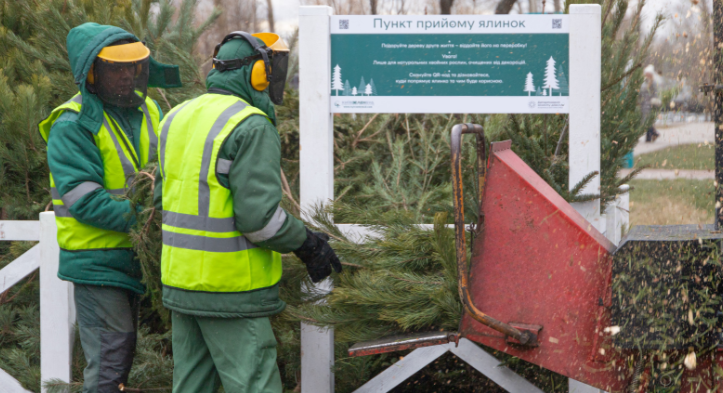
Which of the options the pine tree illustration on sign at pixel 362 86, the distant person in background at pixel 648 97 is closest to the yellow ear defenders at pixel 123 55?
the pine tree illustration on sign at pixel 362 86

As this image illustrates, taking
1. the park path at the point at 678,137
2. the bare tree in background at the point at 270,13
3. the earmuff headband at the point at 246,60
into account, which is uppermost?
the bare tree in background at the point at 270,13

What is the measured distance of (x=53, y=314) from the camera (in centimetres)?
331

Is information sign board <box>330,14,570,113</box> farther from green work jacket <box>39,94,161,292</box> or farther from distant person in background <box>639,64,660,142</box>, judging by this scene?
distant person in background <box>639,64,660,142</box>

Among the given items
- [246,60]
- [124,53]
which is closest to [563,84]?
Answer: [246,60]

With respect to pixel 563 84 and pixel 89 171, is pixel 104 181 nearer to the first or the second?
pixel 89 171

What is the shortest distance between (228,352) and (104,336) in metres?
0.78

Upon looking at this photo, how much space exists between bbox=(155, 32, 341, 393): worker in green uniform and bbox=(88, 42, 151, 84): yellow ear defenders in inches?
23.8

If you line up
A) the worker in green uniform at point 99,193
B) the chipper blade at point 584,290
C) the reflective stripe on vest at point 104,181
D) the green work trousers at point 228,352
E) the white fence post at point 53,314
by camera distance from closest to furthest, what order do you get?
the chipper blade at point 584,290
the green work trousers at point 228,352
the worker in green uniform at point 99,193
the reflective stripe on vest at point 104,181
the white fence post at point 53,314

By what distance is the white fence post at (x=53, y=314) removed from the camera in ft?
10.8

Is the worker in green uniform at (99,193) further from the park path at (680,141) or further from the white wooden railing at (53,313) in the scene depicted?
the park path at (680,141)

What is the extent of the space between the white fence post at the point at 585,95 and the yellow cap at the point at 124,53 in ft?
6.87

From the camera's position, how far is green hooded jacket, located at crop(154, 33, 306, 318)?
2.30 metres

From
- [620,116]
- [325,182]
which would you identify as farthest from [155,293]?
[620,116]

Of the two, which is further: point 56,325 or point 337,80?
point 56,325
